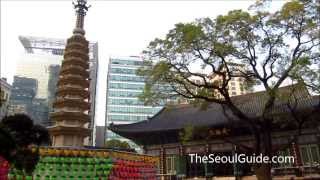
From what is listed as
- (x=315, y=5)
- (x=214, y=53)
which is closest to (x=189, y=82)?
(x=214, y=53)

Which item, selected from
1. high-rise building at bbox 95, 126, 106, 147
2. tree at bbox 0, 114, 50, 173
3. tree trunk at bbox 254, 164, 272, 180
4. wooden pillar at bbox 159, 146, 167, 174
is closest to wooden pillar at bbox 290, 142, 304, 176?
tree trunk at bbox 254, 164, 272, 180

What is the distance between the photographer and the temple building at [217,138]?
21.4 m

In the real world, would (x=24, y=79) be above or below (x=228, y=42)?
above

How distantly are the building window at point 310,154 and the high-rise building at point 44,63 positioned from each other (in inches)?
2238

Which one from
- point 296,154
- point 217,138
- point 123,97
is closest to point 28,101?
point 123,97

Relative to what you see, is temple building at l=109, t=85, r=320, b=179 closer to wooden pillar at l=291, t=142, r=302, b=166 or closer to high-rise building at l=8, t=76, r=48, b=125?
wooden pillar at l=291, t=142, r=302, b=166

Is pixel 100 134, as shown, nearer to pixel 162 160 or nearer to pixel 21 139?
pixel 162 160

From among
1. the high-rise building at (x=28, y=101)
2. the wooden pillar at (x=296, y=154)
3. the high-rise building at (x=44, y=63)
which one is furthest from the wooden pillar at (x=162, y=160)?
the high-rise building at (x=28, y=101)

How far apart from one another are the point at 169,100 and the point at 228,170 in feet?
36.4

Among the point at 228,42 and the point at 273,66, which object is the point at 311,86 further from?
the point at 228,42

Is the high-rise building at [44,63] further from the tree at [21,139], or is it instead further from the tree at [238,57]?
the tree at [21,139]

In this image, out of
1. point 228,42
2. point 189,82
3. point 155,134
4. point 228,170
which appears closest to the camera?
point 228,42

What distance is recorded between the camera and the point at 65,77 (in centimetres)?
2834

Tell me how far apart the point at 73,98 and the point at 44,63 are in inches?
2365
